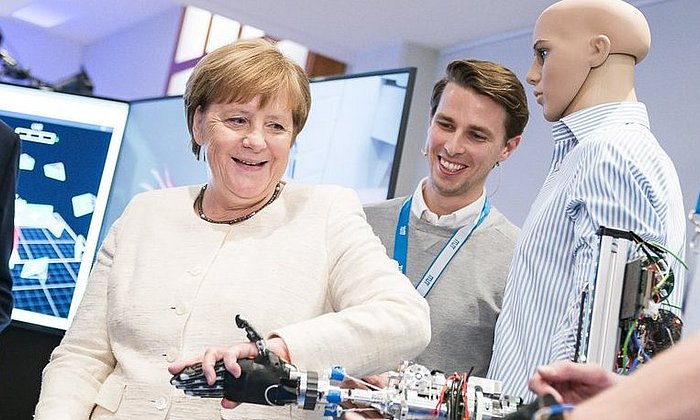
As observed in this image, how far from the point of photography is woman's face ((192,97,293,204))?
200 cm

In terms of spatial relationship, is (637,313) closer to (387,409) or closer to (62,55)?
(387,409)

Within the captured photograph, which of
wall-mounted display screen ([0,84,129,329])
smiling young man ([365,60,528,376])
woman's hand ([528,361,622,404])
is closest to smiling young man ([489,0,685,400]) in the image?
smiling young man ([365,60,528,376])

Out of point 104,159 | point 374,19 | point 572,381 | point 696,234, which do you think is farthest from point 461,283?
point 374,19

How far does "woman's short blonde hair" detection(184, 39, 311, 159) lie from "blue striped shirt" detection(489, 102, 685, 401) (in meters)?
0.62

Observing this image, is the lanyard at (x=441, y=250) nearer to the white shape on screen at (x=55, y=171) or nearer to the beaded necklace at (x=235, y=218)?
the beaded necklace at (x=235, y=218)

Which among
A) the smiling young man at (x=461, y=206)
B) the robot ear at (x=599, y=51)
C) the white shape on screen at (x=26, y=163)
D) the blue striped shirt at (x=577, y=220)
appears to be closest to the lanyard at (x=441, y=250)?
the smiling young man at (x=461, y=206)

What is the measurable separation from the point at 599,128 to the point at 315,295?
33.8 inches

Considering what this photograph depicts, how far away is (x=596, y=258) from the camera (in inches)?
59.7

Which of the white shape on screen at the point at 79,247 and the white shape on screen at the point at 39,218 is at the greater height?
the white shape on screen at the point at 39,218

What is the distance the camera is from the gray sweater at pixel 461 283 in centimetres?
260

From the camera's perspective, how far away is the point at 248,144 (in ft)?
6.52

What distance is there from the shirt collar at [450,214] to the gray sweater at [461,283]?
0.6 inches

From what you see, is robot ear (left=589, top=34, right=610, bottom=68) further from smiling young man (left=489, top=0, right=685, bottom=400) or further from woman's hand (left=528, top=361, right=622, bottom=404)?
woman's hand (left=528, top=361, right=622, bottom=404)

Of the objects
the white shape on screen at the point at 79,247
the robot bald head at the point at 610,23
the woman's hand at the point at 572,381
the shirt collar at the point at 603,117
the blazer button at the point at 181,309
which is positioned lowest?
the woman's hand at the point at 572,381
